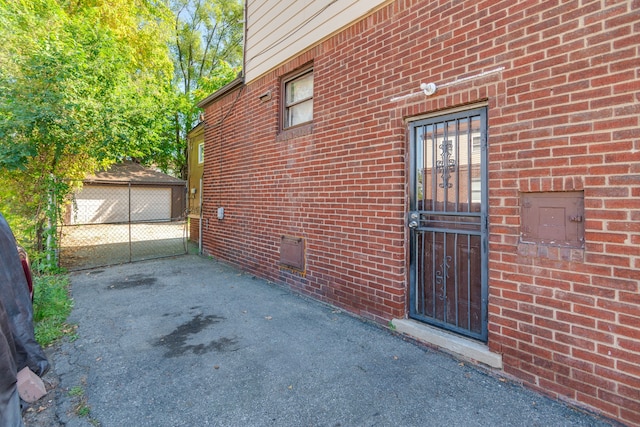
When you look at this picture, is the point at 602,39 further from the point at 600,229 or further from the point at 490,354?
the point at 490,354

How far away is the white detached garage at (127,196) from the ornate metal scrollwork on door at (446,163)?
1596 cm

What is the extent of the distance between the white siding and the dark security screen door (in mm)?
1854

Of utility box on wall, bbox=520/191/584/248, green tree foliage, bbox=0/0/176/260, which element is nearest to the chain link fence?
green tree foliage, bbox=0/0/176/260

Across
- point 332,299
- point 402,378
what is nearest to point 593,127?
point 402,378

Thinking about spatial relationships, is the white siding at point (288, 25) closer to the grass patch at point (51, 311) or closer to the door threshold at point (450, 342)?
the door threshold at point (450, 342)

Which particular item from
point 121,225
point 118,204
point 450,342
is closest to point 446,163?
point 450,342

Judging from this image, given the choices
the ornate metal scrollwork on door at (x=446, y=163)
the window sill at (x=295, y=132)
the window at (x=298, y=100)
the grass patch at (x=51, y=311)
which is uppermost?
the window at (x=298, y=100)

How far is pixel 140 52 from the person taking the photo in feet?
39.0

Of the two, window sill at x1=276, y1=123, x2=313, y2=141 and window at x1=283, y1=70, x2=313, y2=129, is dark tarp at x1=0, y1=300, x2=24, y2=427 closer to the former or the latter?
window sill at x1=276, y1=123, x2=313, y2=141

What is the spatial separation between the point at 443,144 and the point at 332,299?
2.42 metres

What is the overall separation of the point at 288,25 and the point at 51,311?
5.42 meters

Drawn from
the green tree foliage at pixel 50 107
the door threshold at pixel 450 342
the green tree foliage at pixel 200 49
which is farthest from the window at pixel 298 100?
the green tree foliage at pixel 200 49

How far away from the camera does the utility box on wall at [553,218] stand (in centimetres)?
215

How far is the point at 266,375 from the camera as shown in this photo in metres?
2.51
